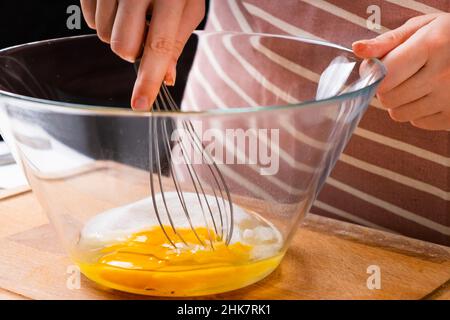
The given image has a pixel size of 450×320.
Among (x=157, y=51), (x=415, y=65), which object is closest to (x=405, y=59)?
(x=415, y=65)

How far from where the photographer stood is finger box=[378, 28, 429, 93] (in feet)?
2.47

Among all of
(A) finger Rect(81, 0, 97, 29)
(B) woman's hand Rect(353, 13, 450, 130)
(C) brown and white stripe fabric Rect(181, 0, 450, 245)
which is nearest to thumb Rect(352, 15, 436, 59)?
(B) woman's hand Rect(353, 13, 450, 130)

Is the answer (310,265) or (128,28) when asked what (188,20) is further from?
(310,265)

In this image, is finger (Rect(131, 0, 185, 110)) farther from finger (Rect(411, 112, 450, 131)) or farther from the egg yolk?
finger (Rect(411, 112, 450, 131))

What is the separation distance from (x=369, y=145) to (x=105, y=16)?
381 millimetres

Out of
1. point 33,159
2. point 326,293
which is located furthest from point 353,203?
point 33,159

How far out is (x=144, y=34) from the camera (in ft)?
2.44

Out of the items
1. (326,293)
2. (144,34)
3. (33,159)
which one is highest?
(144,34)

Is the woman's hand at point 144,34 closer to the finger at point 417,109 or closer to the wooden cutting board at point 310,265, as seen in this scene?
the wooden cutting board at point 310,265

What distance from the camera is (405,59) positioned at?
29.7 inches

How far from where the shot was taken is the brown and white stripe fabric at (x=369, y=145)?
3.13 ft

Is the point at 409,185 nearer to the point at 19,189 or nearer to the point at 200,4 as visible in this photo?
the point at 200,4

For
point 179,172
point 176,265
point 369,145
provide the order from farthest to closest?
point 369,145, point 179,172, point 176,265

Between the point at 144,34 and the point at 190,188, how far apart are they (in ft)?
0.54
